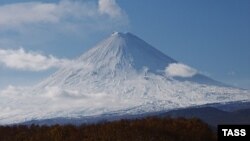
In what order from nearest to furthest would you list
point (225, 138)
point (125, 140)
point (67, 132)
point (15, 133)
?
point (225, 138), point (125, 140), point (67, 132), point (15, 133)

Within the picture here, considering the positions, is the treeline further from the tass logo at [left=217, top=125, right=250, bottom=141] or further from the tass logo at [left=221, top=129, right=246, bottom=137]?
the tass logo at [left=221, top=129, right=246, bottom=137]

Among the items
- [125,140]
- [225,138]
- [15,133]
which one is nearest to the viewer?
[225,138]

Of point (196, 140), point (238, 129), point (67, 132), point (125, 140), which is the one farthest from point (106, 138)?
point (238, 129)

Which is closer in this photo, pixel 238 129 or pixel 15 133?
pixel 238 129

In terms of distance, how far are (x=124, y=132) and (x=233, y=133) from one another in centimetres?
1228

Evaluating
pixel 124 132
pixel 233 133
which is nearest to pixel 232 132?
pixel 233 133

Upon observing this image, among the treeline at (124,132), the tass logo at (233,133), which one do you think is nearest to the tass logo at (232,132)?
the tass logo at (233,133)

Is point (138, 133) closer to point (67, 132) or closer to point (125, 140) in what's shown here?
point (125, 140)

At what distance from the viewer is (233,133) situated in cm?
1784

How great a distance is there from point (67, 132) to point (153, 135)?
446 cm

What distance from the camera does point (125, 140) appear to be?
1101 inches

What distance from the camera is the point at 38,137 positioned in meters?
30.6

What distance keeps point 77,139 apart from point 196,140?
20.1ft

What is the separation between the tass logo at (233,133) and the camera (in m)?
17.8
